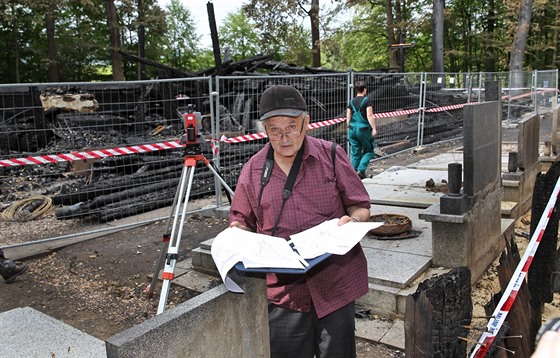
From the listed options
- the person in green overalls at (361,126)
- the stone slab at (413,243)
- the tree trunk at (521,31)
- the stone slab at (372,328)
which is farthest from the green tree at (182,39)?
the stone slab at (372,328)

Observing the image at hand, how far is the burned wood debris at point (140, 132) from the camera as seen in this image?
25.4ft

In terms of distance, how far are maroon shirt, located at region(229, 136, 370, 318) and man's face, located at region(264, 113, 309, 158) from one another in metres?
0.06

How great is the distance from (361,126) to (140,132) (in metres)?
7.10

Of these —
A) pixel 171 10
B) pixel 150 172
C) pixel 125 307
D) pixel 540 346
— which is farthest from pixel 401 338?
pixel 171 10

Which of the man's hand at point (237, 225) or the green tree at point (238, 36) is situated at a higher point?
the green tree at point (238, 36)

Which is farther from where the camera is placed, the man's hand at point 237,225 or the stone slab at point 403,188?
the stone slab at point 403,188

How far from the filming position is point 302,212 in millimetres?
2303

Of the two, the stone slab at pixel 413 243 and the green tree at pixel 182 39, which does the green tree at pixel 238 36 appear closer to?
the green tree at pixel 182 39

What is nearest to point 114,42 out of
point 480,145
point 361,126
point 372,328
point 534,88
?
point 534,88

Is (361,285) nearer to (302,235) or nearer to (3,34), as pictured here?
(302,235)

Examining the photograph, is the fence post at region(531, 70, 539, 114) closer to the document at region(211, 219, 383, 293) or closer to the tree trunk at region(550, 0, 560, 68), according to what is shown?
the tree trunk at region(550, 0, 560, 68)

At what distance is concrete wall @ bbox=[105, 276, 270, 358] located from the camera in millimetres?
1394

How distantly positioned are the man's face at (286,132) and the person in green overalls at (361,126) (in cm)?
583

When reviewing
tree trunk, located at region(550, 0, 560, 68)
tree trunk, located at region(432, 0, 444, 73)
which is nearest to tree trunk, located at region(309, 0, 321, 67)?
tree trunk, located at region(432, 0, 444, 73)
